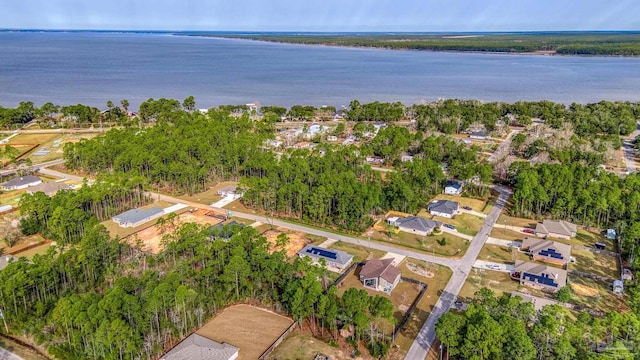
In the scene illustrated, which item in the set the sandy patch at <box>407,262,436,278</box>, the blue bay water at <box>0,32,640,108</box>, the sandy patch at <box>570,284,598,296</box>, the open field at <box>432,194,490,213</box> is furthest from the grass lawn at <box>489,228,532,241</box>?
the blue bay water at <box>0,32,640,108</box>

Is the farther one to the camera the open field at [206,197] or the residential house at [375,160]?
the residential house at [375,160]

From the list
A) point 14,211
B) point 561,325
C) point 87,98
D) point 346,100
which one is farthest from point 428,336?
point 87,98

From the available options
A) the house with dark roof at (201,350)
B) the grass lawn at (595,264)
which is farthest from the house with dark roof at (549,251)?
the house with dark roof at (201,350)

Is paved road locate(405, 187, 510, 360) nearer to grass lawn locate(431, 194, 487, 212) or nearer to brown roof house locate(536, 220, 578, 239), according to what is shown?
grass lawn locate(431, 194, 487, 212)

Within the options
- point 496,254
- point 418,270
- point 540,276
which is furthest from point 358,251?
point 540,276

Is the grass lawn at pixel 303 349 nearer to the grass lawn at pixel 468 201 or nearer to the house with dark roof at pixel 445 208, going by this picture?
the house with dark roof at pixel 445 208

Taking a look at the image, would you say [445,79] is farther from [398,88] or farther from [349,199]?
[349,199]

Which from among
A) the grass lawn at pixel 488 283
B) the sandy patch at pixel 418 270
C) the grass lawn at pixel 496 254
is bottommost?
the grass lawn at pixel 488 283

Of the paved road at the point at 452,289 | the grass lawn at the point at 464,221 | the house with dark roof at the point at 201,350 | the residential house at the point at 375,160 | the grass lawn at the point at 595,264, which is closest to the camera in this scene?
the house with dark roof at the point at 201,350

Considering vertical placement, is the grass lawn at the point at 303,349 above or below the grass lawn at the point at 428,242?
below
